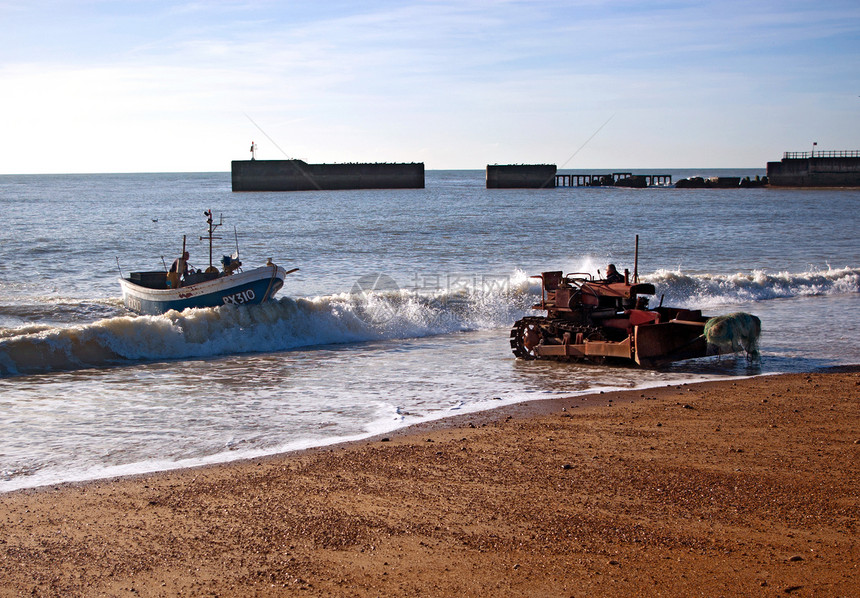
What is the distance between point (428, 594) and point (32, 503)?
3.99 m

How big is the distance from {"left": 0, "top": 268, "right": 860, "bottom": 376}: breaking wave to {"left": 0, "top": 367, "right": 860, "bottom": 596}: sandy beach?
7.72m

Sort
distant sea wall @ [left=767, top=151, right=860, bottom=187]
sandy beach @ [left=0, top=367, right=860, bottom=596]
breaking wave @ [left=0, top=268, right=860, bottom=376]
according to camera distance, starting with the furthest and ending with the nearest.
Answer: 1. distant sea wall @ [left=767, top=151, right=860, bottom=187]
2. breaking wave @ [left=0, top=268, right=860, bottom=376]
3. sandy beach @ [left=0, top=367, right=860, bottom=596]

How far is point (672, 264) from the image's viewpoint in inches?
1256

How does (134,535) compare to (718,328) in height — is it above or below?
below

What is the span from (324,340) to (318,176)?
94.3 metres

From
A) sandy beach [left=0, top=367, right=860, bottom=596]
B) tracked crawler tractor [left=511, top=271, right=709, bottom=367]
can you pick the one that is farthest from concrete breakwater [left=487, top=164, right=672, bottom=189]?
sandy beach [left=0, top=367, right=860, bottom=596]

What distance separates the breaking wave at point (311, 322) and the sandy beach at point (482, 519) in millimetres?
7725

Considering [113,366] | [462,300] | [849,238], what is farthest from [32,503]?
[849,238]

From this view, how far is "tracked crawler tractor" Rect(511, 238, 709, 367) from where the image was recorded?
516 inches

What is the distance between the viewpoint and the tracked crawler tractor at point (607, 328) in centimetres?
1311

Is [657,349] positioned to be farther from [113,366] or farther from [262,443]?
[113,366]

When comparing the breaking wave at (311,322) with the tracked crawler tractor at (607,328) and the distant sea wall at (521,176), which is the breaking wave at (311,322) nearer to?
the tracked crawler tractor at (607,328)

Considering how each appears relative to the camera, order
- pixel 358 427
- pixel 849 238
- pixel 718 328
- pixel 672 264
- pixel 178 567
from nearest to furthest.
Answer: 1. pixel 178 567
2. pixel 358 427
3. pixel 718 328
4. pixel 672 264
5. pixel 849 238

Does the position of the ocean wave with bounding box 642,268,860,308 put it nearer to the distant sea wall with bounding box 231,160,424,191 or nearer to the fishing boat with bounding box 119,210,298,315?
the fishing boat with bounding box 119,210,298,315
